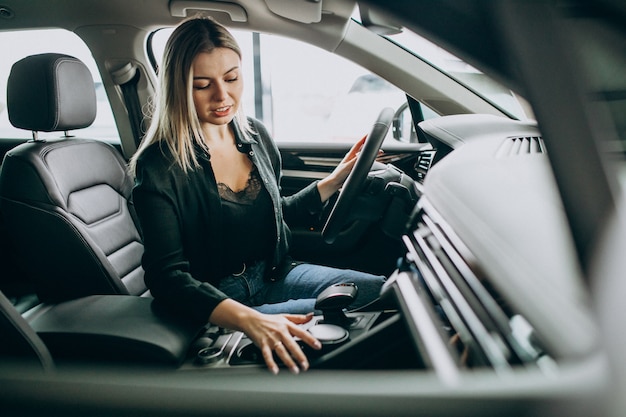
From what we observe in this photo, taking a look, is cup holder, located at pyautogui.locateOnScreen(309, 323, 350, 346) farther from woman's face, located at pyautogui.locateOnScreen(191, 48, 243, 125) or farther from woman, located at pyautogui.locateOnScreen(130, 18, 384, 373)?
woman's face, located at pyautogui.locateOnScreen(191, 48, 243, 125)

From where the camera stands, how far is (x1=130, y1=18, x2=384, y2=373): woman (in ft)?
4.10

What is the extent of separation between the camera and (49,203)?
1506mm

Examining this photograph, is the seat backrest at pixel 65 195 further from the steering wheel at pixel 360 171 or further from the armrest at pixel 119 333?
the steering wheel at pixel 360 171

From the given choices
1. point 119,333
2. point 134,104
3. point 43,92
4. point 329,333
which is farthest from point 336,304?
point 134,104

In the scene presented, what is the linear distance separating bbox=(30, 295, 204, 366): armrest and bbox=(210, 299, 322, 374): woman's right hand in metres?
0.10

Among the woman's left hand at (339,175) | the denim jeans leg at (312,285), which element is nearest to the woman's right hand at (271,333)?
the denim jeans leg at (312,285)

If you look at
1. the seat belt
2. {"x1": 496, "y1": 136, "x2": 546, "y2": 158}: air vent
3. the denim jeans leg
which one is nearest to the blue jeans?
the denim jeans leg

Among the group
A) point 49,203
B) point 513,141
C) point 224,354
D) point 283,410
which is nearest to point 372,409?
point 283,410

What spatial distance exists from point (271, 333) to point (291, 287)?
56 centimetres

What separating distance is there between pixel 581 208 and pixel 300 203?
4.42 feet

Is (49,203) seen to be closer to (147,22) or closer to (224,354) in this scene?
(224,354)

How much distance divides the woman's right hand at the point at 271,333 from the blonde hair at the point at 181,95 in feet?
1.45

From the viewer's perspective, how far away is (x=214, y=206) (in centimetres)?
146

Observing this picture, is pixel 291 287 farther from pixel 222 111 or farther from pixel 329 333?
pixel 222 111
